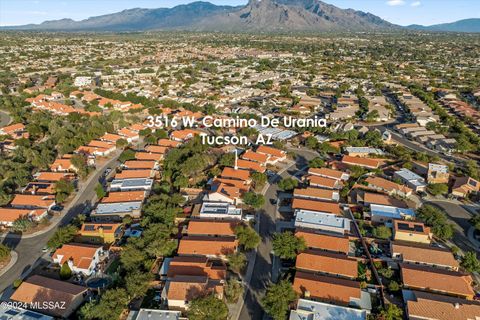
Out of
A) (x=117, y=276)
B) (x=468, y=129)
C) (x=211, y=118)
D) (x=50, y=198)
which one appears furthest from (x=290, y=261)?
(x=468, y=129)

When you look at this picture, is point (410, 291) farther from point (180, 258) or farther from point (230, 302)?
point (180, 258)

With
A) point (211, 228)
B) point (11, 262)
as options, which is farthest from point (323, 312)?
point (11, 262)

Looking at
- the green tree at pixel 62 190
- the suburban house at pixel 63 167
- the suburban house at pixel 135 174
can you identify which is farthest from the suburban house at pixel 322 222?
the suburban house at pixel 63 167

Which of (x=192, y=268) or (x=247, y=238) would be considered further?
(x=247, y=238)

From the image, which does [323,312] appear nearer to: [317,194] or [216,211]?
[216,211]

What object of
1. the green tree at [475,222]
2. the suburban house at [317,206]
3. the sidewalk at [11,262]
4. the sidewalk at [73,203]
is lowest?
the sidewalk at [11,262]

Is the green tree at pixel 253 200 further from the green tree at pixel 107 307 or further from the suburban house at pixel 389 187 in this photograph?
the green tree at pixel 107 307
